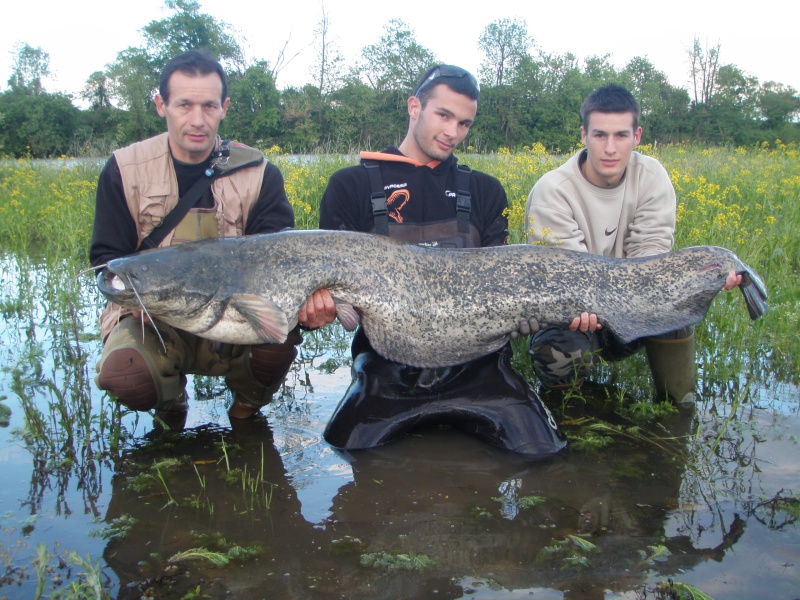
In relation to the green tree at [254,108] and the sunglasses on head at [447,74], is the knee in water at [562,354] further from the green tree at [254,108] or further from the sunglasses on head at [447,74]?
the green tree at [254,108]

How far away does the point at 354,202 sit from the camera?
3943 millimetres

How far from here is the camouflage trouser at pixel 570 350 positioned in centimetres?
393

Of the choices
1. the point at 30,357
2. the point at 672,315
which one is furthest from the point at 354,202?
the point at 30,357

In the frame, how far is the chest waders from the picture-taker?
343 centimetres

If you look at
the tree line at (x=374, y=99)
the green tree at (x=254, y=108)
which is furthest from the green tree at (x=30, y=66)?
the green tree at (x=254, y=108)

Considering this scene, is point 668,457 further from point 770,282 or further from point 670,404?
point 770,282

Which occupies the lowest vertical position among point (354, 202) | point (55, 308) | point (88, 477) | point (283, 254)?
point (88, 477)

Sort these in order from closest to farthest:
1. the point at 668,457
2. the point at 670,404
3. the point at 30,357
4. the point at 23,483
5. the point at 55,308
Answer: the point at 23,483
the point at 668,457
the point at 670,404
the point at 30,357
the point at 55,308

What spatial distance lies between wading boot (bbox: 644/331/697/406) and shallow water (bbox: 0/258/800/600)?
0.13m

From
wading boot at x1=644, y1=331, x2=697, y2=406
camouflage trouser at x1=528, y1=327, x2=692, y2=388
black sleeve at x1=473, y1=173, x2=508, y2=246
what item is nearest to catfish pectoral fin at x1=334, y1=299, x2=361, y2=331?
black sleeve at x1=473, y1=173, x2=508, y2=246

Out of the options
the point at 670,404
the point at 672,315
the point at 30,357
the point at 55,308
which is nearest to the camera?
the point at 672,315

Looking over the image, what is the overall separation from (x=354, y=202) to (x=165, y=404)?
165 centimetres

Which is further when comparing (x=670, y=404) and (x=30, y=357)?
(x=30, y=357)

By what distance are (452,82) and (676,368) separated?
2.25 meters
